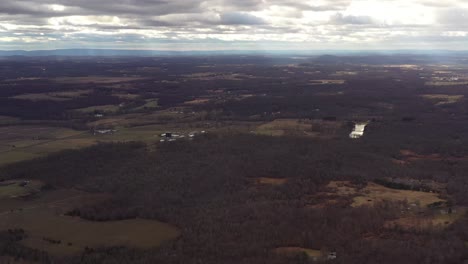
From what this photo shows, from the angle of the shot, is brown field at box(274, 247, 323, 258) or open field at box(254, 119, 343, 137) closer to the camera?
brown field at box(274, 247, 323, 258)

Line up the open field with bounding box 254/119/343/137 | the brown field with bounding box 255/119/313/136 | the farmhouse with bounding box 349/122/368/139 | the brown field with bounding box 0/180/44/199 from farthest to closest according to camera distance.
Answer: the brown field with bounding box 255/119/313/136
the open field with bounding box 254/119/343/137
the farmhouse with bounding box 349/122/368/139
the brown field with bounding box 0/180/44/199

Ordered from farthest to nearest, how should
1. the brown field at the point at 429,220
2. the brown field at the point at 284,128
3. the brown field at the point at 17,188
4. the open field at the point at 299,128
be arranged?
the brown field at the point at 284,128 < the open field at the point at 299,128 < the brown field at the point at 17,188 < the brown field at the point at 429,220

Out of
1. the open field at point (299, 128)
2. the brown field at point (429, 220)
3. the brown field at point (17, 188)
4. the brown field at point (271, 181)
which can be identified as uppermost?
the brown field at point (429, 220)

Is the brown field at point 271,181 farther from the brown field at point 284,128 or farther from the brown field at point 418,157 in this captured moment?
the brown field at point 284,128

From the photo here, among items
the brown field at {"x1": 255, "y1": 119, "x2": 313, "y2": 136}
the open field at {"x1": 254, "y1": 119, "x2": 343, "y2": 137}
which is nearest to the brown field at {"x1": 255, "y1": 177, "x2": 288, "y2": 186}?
the open field at {"x1": 254, "y1": 119, "x2": 343, "y2": 137}

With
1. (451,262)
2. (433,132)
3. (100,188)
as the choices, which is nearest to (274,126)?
(433,132)

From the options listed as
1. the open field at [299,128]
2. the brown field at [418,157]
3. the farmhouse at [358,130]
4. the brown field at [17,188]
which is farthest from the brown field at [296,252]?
the farmhouse at [358,130]

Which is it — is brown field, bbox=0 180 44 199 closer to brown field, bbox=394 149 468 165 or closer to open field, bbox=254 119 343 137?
open field, bbox=254 119 343 137

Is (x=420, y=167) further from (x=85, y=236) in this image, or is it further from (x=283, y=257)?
(x=85, y=236)

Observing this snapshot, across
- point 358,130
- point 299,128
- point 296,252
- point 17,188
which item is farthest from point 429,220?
point 358,130

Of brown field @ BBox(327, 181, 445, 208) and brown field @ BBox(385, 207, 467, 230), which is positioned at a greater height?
brown field @ BBox(385, 207, 467, 230)
